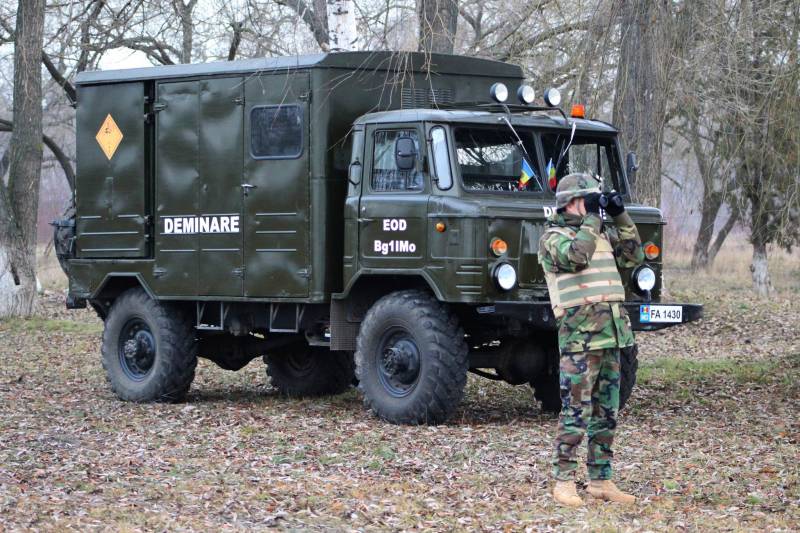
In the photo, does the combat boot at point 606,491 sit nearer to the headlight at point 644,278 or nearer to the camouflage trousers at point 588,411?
the camouflage trousers at point 588,411

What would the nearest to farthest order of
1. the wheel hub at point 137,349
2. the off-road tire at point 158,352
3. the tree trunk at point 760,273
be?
1. the off-road tire at point 158,352
2. the wheel hub at point 137,349
3. the tree trunk at point 760,273

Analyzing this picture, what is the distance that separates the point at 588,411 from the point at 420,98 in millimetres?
4806

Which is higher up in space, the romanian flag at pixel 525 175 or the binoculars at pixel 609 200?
the romanian flag at pixel 525 175

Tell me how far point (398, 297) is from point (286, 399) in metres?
2.94

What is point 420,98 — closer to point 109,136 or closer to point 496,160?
point 496,160

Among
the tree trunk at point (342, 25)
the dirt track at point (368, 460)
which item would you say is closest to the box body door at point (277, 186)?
the dirt track at point (368, 460)

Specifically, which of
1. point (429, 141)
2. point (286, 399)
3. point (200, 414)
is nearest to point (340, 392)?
point (286, 399)

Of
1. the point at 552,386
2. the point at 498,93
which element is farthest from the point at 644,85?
the point at 552,386

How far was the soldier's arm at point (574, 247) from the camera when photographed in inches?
295

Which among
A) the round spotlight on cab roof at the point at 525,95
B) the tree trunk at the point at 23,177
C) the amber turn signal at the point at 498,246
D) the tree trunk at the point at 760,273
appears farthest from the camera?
the tree trunk at the point at 760,273

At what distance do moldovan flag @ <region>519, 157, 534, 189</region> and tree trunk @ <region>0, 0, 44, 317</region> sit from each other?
1167 centimetres

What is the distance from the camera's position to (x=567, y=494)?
7.43m

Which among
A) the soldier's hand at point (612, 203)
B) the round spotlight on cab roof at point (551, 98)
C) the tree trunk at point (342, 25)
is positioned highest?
the tree trunk at point (342, 25)

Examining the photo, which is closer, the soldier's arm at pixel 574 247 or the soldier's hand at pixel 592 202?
the soldier's arm at pixel 574 247
